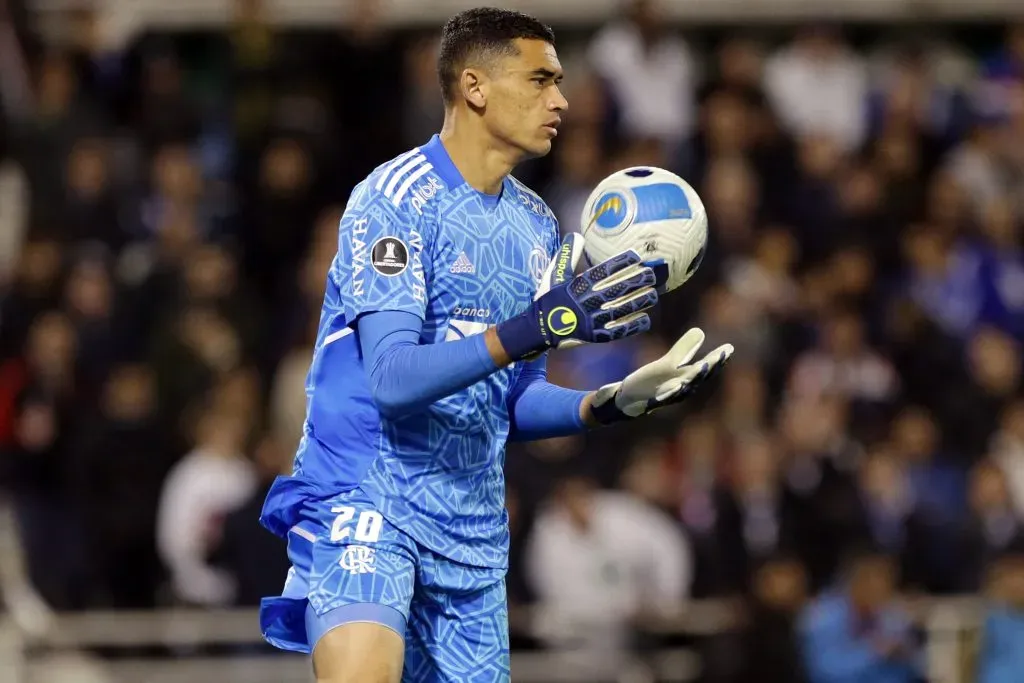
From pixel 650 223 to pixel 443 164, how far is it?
75cm

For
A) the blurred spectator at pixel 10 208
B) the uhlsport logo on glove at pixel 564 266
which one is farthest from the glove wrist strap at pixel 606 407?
the blurred spectator at pixel 10 208

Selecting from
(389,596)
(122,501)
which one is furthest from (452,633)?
(122,501)

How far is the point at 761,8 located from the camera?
16781mm

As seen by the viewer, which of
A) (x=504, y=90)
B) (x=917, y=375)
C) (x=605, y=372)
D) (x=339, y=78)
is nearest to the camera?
(x=504, y=90)

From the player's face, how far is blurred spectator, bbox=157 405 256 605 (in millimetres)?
5639

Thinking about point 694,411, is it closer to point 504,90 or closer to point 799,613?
point 799,613

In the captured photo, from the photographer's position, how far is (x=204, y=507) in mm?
11219

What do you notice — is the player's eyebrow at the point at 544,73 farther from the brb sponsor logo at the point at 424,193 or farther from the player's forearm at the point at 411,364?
the player's forearm at the point at 411,364

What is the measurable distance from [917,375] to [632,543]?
317 cm

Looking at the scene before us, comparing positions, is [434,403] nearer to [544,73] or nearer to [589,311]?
[589,311]

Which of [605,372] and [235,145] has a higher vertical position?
[235,145]

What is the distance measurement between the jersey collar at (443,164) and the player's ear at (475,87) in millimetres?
194

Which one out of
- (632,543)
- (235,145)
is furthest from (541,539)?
(235,145)

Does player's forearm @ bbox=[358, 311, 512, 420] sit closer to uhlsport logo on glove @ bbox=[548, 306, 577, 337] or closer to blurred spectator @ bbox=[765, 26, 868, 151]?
uhlsport logo on glove @ bbox=[548, 306, 577, 337]
